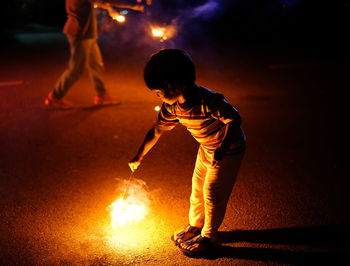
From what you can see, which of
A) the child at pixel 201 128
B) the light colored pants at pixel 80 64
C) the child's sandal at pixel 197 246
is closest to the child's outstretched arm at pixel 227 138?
the child at pixel 201 128

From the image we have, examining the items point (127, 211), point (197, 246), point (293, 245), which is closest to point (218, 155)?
point (197, 246)

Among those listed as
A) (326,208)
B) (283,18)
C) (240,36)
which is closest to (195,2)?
(326,208)

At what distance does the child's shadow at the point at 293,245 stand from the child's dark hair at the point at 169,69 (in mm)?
1590

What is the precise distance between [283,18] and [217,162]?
15694 mm

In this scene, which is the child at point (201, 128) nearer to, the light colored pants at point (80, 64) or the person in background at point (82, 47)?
the person in background at point (82, 47)

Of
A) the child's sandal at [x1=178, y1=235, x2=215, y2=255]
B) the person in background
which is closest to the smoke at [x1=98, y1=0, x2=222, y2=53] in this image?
the person in background

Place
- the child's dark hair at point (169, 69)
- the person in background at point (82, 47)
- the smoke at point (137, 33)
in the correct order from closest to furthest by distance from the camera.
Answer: the child's dark hair at point (169, 69) < the person in background at point (82, 47) < the smoke at point (137, 33)

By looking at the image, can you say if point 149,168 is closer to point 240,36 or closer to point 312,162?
point 312,162

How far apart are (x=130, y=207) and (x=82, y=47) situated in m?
3.86

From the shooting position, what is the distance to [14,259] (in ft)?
9.43

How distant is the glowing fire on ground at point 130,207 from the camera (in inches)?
132

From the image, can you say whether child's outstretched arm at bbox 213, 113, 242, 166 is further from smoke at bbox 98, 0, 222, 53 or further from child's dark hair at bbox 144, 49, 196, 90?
smoke at bbox 98, 0, 222, 53

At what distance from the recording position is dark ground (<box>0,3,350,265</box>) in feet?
9.75

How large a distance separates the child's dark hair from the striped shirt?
0.18 metres
